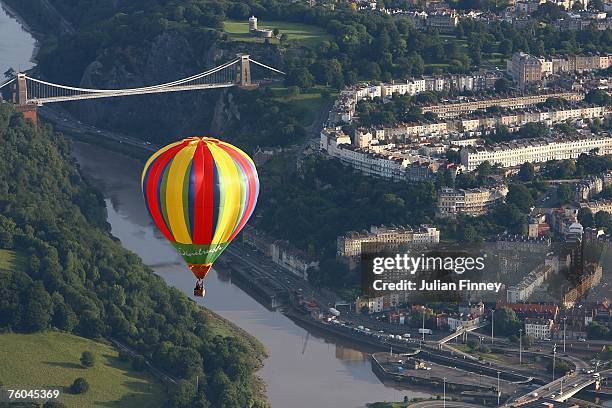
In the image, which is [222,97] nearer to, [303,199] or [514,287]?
[303,199]

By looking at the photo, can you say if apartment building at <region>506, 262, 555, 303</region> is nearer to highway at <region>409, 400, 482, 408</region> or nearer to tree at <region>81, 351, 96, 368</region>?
highway at <region>409, 400, 482, 408</region>

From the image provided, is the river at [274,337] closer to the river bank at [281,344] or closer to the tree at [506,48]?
the river bank at [281,344]

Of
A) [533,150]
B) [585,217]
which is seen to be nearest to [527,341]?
[585,217]

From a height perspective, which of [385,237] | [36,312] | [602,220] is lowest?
[385,237]

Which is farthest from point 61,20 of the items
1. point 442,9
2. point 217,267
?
point 217,267

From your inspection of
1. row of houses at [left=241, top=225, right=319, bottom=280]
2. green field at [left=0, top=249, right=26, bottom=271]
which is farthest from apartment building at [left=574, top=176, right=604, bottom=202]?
green field at [left=0, top=249, right=26, bottom=271]

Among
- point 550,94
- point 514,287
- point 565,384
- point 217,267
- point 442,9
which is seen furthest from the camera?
point 442,9

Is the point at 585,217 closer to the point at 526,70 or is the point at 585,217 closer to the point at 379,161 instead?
the point at 379,161
